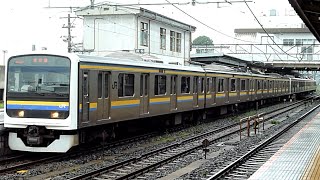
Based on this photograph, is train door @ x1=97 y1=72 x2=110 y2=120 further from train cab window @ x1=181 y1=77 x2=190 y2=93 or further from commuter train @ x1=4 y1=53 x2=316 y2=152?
train cab window @ x1=181 y1=77 x2=190 y2=93

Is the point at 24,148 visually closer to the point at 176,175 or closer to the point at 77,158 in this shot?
the point at 77,158

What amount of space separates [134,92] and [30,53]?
3726 mm

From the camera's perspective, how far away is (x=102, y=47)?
29.9m

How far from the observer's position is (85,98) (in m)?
11.2

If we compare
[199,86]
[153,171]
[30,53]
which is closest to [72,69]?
[30,53]

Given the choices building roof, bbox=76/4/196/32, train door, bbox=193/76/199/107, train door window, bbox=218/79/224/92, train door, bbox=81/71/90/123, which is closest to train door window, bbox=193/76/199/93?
train door, bbox=193/76/199/107

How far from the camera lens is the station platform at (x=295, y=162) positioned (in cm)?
865

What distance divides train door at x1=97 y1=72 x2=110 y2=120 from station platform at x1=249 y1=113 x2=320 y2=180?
4.54 m

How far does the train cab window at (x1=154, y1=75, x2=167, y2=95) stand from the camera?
15328 millimetres

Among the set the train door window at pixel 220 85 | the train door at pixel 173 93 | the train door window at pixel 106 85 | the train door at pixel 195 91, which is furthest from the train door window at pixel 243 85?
the train door window at pixel 106 85

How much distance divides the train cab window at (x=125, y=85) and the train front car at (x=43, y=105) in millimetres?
2342

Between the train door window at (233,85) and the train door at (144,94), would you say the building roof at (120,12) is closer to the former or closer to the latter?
the train door window at (233,85)

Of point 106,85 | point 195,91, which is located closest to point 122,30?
point 195,91

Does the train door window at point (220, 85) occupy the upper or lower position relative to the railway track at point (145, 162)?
upper
